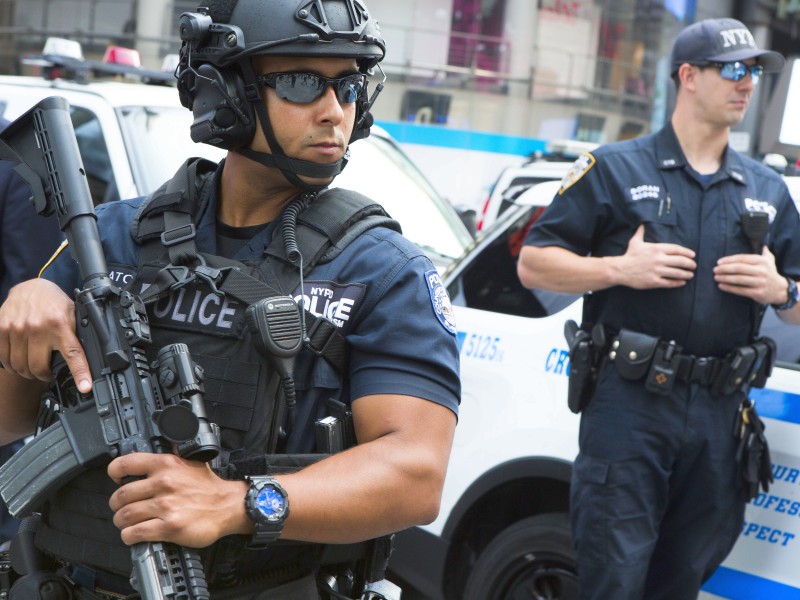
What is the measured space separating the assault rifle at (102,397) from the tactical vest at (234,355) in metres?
0.06

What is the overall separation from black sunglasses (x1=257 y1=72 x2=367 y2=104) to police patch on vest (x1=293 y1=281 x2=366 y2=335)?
0.34m

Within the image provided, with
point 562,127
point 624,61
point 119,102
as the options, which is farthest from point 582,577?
point 624,61

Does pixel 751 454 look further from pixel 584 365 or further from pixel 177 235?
pixel 177 235

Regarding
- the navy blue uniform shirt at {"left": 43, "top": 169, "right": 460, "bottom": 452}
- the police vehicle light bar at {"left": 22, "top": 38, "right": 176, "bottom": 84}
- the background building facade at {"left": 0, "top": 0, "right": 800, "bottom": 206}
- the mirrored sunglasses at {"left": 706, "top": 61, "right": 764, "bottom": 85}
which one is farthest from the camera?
the background building facade at {"left": 0, "top": 0, "right": 800, "bottom": 206}

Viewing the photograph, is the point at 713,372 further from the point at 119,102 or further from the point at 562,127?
the point at 562,127

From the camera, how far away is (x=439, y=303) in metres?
2.07

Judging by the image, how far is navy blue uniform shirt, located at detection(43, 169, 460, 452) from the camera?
198 cm

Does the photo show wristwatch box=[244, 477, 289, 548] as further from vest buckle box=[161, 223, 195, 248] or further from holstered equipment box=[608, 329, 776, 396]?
holstered equipment box=[608, 329, 776, 396]

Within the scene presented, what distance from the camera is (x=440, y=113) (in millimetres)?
18625

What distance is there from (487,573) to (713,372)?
1.10m

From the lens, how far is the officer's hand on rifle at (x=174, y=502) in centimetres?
178

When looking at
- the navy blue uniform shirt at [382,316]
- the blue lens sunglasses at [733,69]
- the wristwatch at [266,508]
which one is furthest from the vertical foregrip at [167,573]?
the blue lens sunglasses at [733,69]

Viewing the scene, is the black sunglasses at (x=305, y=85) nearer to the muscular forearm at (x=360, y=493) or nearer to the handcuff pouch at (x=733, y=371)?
the muscular forearm at (x=360, y=493)

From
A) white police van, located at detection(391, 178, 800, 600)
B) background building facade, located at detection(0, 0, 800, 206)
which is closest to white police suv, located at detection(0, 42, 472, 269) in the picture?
white police van, located at detection(391, 178, 800, 600)
